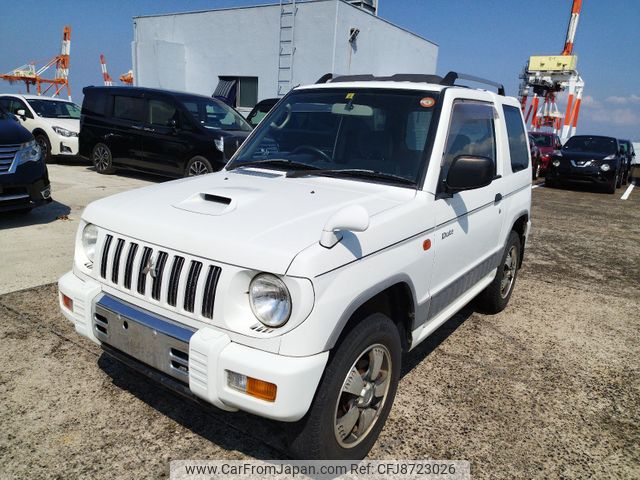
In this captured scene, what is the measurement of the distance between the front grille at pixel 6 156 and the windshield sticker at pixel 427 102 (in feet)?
17.3

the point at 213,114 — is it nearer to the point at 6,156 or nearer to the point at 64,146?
the point at 64,146

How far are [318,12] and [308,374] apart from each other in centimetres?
1964

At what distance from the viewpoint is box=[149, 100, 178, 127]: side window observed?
9.94 m

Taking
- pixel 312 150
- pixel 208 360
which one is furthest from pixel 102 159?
pixel 208 360

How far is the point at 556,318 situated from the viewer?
15.3 feet

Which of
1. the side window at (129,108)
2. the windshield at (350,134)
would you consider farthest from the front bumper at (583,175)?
the windshield at (350,134)

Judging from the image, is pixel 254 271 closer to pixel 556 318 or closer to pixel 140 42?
pixel 556 318

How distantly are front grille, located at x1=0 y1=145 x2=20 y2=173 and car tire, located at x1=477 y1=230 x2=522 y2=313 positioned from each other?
569cm

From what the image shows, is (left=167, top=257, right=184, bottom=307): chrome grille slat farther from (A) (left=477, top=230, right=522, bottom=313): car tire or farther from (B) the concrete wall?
(B) the concrete wall

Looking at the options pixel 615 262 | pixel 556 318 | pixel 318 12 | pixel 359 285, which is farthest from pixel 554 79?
pixel 359 285

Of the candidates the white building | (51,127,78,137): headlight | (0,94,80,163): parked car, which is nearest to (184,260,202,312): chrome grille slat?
(0,94,80,163): parked car

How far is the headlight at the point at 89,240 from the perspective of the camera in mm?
2684

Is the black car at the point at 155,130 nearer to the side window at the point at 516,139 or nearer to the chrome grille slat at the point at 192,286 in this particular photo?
the side window at the point at 516,139

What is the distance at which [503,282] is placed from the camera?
4590mm
